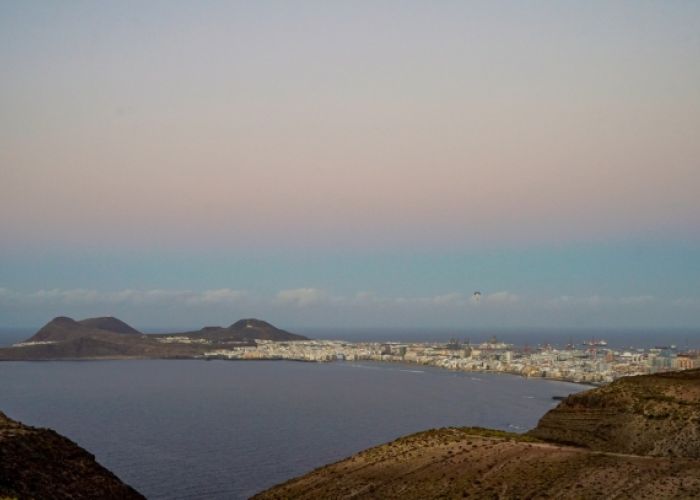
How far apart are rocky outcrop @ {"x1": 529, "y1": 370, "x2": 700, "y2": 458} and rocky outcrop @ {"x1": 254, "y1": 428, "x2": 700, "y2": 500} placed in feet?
15.6

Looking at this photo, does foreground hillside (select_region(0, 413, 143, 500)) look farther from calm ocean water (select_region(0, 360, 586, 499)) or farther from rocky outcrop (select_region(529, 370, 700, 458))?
rocky outcrop (select_region(529, 370, 700, 458))

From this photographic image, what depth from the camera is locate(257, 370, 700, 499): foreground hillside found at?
38406mm

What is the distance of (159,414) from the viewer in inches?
4545

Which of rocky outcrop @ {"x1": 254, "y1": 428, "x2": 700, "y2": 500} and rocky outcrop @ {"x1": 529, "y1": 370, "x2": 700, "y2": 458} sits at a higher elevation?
rocky outcrop @ {"x1": 529, "y1": 370, "x2": 700, "y2": 458}

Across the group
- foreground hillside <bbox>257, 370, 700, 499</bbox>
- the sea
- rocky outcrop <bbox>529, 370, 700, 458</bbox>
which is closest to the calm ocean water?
the sea

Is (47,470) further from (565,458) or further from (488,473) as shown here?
(565,458)

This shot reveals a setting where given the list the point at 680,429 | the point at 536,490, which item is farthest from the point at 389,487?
the point at 680,429

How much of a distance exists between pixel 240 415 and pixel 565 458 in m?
76.1

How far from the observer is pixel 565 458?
42.7 m

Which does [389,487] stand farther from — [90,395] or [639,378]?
[90,395]

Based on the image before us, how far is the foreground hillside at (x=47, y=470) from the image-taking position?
37312 millimetres

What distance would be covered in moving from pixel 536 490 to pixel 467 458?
7.46m

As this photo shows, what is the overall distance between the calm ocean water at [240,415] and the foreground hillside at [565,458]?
18277 millimetres

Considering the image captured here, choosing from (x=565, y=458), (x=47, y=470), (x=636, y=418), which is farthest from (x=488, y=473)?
(x=47, y=470)
